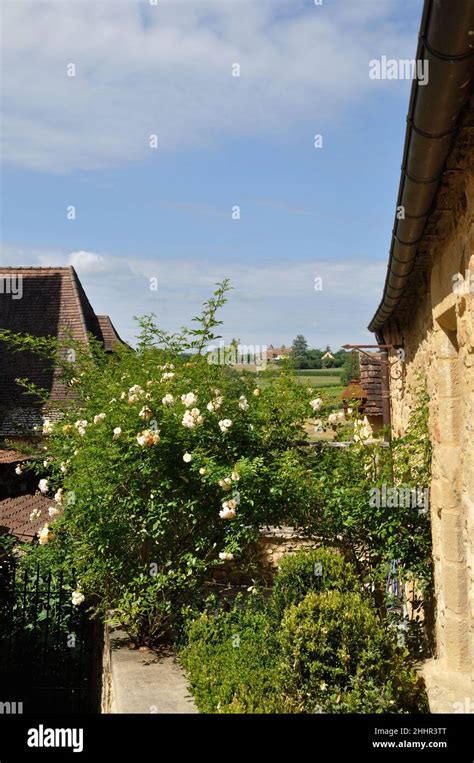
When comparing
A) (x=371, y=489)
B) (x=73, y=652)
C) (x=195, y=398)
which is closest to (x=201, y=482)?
(x=195, y=398)

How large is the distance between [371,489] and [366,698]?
5.63 ft

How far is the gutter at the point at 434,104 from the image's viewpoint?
2199 millimetres

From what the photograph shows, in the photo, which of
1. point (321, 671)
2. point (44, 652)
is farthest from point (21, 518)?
point (321, 671)

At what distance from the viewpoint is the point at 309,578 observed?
4.41m

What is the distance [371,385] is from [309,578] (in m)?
6.11

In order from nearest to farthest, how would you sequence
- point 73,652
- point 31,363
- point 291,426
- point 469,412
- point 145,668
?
point 469,412 < point 145,668 < point 291,426 < point 73,652 < point 31,363

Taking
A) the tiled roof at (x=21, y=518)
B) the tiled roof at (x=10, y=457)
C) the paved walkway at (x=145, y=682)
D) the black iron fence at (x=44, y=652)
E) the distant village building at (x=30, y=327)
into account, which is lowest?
the black iron fence at (x=44, y=652)

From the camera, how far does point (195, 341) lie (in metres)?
5.89

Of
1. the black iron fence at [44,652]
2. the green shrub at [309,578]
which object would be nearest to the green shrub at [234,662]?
the green shrub at [309,578]

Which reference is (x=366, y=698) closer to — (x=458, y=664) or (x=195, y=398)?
(x=458, y=664)

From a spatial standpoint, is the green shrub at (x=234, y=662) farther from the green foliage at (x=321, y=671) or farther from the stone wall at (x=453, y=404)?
the stone wall at (x=453, y=404)

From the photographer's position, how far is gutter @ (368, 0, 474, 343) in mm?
2199

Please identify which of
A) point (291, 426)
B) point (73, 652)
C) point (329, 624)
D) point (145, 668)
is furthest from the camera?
point (73, 652)

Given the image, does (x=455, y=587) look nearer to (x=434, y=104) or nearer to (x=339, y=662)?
(x=339, y=662)
